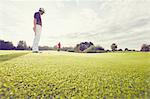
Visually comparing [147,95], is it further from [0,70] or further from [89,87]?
[0,70]

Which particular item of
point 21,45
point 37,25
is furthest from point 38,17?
point 21,45

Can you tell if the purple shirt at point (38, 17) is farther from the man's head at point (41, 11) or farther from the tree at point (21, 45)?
the tree at point (21, 45)

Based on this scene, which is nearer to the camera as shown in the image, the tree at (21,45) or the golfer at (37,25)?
the golfer at (37,25)

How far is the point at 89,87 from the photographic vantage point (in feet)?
30.6

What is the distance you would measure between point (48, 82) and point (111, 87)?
10.4 feet

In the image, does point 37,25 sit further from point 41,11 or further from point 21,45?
point 21,45

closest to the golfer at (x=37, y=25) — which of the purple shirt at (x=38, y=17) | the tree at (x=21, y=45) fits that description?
the purple shirt at (x=38, y=17)

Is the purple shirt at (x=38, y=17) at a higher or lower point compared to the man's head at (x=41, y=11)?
lower

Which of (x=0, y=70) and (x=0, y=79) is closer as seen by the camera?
(x=0, y=79)

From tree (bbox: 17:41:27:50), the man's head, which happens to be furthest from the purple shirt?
tree (bbox: 17:41:27:50)

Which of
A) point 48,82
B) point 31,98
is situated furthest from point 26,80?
point 31,98

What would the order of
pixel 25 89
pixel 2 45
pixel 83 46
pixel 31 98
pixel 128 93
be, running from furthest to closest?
1. pixel 83 46
2. pixel 2 45
3. pixel 128 93
4. pixel 25 89
5. pixel 31 98

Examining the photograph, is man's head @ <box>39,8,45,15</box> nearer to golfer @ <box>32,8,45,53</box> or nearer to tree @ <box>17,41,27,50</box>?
golfer @ <box>32,8,45,53</box>

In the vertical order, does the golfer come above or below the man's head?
below
